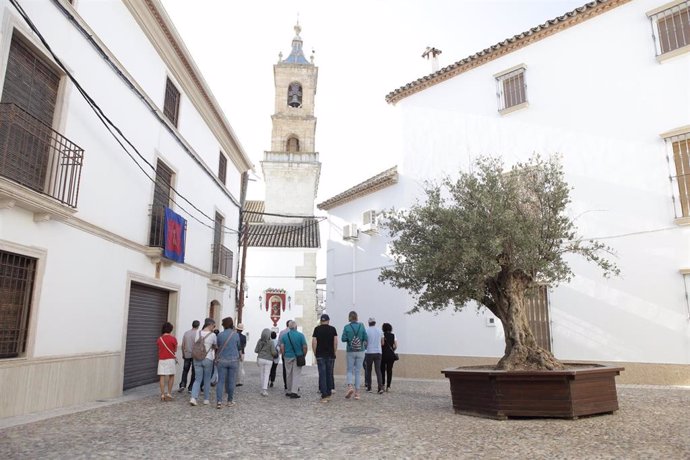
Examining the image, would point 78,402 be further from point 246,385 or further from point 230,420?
point 246,385

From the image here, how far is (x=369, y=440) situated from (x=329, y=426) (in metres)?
1.09

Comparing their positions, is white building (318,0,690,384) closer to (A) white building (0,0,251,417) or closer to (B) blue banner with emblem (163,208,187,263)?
(B) blue banner with emblem (163,208,187,263)

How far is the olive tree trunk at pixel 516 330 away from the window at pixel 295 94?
992 inches

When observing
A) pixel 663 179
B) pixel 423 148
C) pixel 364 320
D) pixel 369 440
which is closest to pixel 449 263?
pixel 369 440

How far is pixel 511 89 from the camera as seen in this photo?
13.4 m

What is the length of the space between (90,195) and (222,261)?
7656mm

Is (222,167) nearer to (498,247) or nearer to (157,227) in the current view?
(157,227)

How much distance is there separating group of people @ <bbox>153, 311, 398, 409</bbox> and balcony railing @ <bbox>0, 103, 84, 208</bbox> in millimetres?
2863

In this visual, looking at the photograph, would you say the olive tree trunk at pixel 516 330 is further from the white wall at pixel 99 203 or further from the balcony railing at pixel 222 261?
the balcony railing at pixel 222 261

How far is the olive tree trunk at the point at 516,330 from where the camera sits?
708cm

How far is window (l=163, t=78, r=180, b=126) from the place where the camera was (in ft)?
38.2

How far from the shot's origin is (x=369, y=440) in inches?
213

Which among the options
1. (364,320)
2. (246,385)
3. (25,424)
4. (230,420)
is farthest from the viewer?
(364,320)

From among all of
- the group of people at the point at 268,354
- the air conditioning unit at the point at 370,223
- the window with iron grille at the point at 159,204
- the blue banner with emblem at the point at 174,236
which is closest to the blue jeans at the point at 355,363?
the group of people at the point at 268,354
